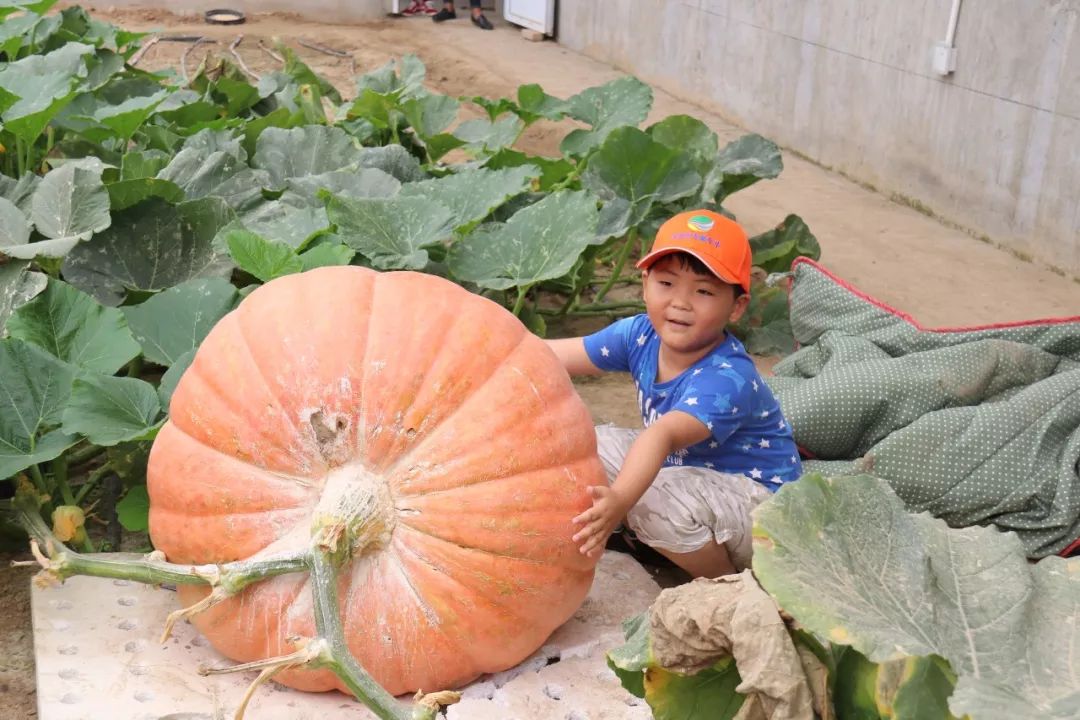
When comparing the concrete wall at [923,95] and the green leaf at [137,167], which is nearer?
the green leaf at [137,167]

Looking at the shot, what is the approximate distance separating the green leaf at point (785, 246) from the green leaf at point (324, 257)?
1651 millimetres

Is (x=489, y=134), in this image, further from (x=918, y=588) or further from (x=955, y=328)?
(x=918, y=588)

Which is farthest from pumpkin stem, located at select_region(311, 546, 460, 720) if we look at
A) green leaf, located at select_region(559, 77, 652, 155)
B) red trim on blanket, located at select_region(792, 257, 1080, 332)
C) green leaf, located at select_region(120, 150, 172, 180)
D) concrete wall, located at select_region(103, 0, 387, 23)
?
concrete wall, located at select_region(103, 0, 387, 23)

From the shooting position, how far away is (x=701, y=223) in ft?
7.25

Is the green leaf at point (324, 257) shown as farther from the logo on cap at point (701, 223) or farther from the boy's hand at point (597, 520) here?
the boy's hand at point (597, 520)

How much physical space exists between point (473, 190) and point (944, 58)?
3.00 meters

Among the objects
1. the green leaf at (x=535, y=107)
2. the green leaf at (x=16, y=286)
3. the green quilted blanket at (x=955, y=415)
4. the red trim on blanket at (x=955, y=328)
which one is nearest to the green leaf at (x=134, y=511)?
the green leaf at (x=16, y=286)

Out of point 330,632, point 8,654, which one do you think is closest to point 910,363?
point 330,632

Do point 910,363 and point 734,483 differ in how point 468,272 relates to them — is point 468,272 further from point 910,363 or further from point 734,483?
point 910,363

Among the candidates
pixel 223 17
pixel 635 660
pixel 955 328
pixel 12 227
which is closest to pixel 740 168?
pixel 955 328

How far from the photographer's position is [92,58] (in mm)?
4371

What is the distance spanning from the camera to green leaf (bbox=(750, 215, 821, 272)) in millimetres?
3814

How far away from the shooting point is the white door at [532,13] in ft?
32.3

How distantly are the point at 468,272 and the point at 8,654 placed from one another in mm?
1205
